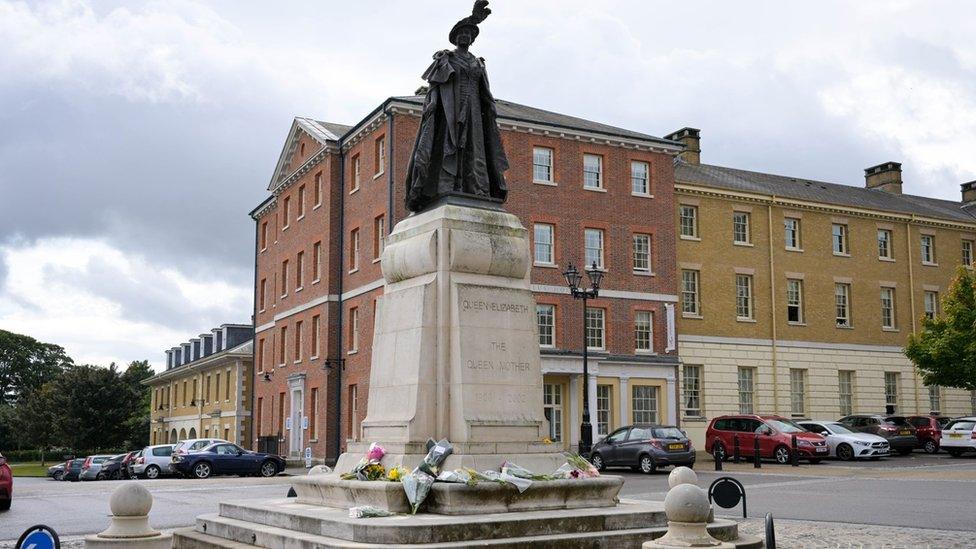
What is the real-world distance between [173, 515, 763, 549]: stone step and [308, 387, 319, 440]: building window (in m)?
29.2

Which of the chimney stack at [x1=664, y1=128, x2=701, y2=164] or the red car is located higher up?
the chimney stack at [x1=664, y1=128, x2=701, y2=164]

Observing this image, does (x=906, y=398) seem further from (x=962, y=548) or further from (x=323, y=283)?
(x=962, y=548)

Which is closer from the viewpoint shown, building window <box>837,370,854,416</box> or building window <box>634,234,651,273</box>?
building window <box>634,234,651,273</box>

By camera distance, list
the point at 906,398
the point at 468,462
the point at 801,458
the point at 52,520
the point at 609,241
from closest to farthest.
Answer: the point at 468,462 < the point at 52,520 < the point at 801,458 < the point at 609,241 < the point at 906,398

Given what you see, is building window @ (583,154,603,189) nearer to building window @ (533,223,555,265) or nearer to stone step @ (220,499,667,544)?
building window @ (533,223,555,265)

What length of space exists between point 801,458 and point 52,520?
23176 mm

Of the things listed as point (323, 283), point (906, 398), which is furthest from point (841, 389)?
→ point (323, 283)

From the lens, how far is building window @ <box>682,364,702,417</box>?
42188 millimetres

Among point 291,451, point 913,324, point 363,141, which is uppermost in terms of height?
point 363,141

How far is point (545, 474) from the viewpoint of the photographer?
1139 centimetres

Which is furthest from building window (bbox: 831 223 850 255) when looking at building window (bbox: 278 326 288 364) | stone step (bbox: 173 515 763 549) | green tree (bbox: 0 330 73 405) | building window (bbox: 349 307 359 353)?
green tree (bbox: 0 330 73 405)

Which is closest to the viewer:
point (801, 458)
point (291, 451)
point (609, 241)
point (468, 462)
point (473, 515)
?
point (473, 515)

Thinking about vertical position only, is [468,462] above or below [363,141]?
below

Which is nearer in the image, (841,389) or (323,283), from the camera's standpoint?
(323,283)
